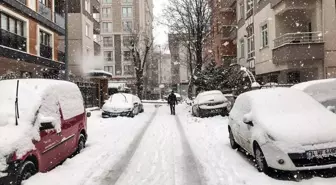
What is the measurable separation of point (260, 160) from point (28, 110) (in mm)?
4496

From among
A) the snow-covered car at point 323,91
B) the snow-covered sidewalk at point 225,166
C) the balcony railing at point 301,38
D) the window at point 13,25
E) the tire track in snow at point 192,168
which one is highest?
the window at point 13,25

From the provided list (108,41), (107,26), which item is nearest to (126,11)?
(107,26)

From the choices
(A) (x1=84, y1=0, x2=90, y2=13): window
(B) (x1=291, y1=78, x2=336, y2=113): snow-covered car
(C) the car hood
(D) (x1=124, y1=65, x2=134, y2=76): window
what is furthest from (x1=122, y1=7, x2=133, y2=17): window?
(C) the car hood

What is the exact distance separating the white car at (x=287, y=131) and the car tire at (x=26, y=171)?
4079mm

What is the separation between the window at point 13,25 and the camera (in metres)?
20.3

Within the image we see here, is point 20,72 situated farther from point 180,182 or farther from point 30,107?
point 180,182

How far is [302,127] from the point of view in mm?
6871

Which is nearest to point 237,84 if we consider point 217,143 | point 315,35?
point 315,35

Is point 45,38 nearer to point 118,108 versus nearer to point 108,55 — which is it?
point 118,108

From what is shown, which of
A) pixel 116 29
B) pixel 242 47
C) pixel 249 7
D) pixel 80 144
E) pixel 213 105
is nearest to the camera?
pixel 80 144

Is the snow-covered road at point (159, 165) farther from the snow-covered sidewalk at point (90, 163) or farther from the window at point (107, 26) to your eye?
the window at point (107, 26)

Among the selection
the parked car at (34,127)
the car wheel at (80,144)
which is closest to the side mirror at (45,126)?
the parked car at (34,127)

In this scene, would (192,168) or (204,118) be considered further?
(204,118)

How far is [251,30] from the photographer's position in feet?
91.6
